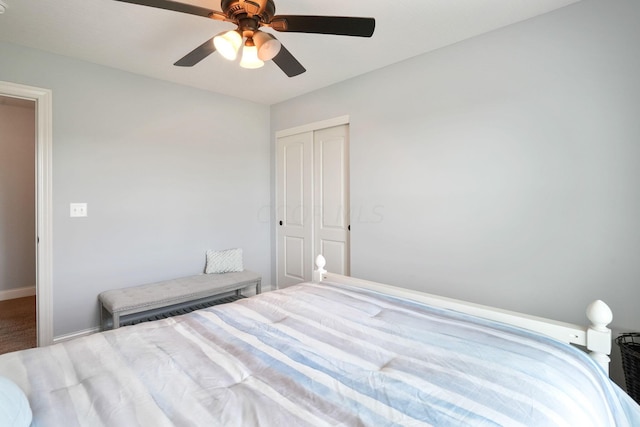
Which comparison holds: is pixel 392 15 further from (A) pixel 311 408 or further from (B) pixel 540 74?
(A) pixel 311 408

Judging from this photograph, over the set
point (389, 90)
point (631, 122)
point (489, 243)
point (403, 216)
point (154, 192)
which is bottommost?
point (489, 243)

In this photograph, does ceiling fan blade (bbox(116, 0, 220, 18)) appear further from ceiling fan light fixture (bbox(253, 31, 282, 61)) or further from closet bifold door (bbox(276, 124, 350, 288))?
closet bifold door (bbox(276, 124, 350, 288))

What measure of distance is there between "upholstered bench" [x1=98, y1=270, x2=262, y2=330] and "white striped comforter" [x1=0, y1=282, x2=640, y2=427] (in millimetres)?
1317

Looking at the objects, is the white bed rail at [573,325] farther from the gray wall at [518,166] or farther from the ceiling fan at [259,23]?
the ceiling fan at [259,23]

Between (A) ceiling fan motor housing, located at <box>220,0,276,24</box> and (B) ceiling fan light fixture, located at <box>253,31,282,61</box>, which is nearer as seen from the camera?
(A) ceiling fan motor housing, located at <box>220,0,276,24</box>

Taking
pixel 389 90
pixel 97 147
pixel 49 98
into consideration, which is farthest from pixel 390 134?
pixel 49 98

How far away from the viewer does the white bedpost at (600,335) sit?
1.23 m

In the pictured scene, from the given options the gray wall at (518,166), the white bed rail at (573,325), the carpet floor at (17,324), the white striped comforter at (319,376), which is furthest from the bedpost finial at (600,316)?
the carpet floor at (17,324)

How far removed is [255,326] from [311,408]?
63 centimetres

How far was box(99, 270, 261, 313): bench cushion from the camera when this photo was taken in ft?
8.31

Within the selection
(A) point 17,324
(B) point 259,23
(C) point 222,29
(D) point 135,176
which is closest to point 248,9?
(B) point 259,23

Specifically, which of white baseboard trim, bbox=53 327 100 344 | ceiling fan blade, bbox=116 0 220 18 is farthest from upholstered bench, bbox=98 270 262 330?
ceiling fan blade, bbox=116 0 220 18

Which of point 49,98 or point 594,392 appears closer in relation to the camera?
point 594,392

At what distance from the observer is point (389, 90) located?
2.85m
